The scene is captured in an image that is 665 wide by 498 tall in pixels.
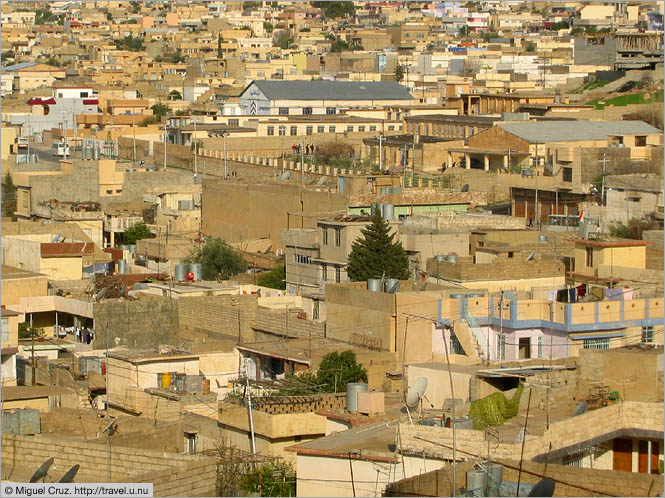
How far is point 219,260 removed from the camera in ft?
76.0

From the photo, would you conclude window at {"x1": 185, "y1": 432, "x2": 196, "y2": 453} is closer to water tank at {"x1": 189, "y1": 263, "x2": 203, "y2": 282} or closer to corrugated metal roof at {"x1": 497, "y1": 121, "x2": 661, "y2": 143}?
water tank at {"x1": 189, "y1": 263, "x2": 203, "y2": 282}

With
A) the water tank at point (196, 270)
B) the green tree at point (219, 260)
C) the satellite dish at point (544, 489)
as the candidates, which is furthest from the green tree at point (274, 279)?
the satellite dish at point (544, 489)

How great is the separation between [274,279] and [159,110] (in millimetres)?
28733

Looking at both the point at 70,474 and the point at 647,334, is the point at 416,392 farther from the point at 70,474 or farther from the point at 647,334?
the point at 647,334

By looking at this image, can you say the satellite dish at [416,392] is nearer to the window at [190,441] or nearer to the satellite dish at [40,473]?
the window at [190,441]

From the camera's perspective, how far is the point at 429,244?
67.3 ft

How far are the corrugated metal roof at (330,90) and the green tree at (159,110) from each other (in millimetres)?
3460

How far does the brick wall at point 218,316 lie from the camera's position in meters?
17.6

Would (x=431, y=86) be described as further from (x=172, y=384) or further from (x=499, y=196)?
(x=172, y=384)

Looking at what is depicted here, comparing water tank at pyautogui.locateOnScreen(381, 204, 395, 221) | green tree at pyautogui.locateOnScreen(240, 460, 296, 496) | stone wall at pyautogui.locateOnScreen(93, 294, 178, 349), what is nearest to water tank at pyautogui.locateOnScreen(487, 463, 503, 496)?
green tree at pyautogui.locateOnScreen(240, 460, 296, 496)

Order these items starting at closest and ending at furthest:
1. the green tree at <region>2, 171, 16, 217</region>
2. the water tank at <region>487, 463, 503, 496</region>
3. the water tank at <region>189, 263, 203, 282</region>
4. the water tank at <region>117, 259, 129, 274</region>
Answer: the water tank at <region>487, 463, 503, 496</region>
the water tank at <region>189, 263, 203, 282</region>
the water tank at <region>117, 259, 129, 274</region>
the green tree at <region>2, 171, 16, 217</region>

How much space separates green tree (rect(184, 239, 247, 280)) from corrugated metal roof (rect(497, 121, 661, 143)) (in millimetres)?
9941

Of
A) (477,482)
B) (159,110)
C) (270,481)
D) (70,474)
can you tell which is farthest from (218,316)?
(159,110)

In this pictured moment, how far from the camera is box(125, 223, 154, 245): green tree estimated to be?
86.6 ft
